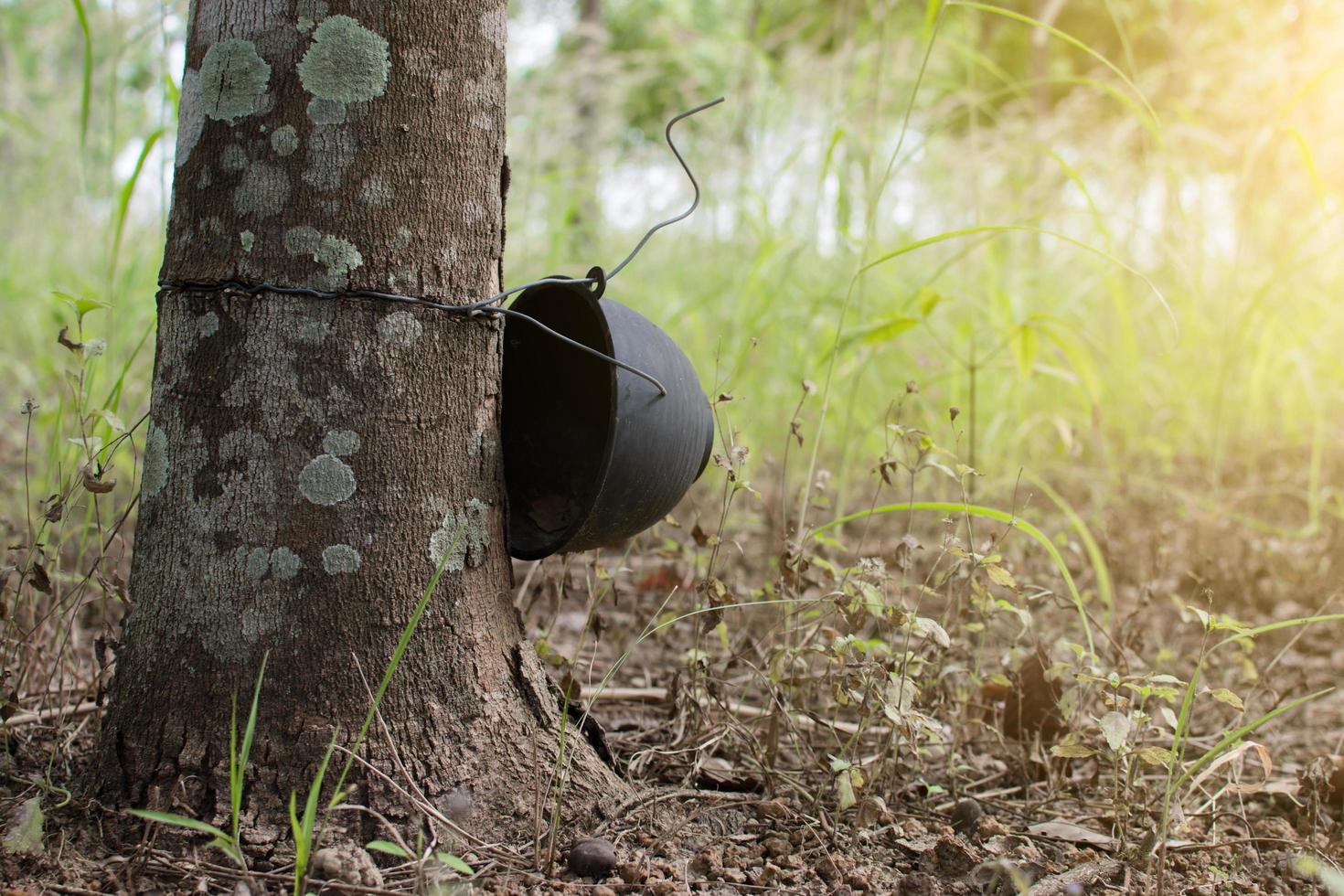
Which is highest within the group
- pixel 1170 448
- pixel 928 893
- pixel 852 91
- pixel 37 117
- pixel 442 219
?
pixel 37 117

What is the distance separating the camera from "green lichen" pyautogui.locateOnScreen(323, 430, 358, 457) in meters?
1.12

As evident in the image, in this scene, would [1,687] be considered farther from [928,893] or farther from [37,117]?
[37,117]

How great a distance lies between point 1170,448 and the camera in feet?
11.7

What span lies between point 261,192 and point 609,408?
505mm

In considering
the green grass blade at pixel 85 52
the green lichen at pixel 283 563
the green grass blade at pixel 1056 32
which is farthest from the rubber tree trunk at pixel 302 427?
the green grass blade at pixel 1056 32

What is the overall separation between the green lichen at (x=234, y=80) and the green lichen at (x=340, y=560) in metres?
0.52

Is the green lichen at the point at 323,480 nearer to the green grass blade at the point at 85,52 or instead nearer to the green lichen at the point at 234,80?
the green lichen at the point at 234,80

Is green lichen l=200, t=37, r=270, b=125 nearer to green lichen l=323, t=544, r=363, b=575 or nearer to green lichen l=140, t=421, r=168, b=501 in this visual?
green lichen l=140, t=421, r=168, b=501

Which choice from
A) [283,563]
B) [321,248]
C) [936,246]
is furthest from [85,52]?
[936,246]

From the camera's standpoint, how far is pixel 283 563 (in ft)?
3.65

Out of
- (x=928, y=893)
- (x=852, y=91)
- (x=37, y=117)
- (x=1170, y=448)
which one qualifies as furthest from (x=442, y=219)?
(x=37, y=117)

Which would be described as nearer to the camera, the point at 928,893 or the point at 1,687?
the point at 928,893

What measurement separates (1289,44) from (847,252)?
2.11m

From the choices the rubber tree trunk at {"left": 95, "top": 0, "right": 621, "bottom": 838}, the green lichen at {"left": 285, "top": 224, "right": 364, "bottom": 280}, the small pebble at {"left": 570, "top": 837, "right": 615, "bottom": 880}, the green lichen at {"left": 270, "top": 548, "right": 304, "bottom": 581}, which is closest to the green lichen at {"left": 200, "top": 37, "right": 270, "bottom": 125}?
the rubber tree trunk at {"left": 95, "top": 0, "right": 621, "bottom": 838}
